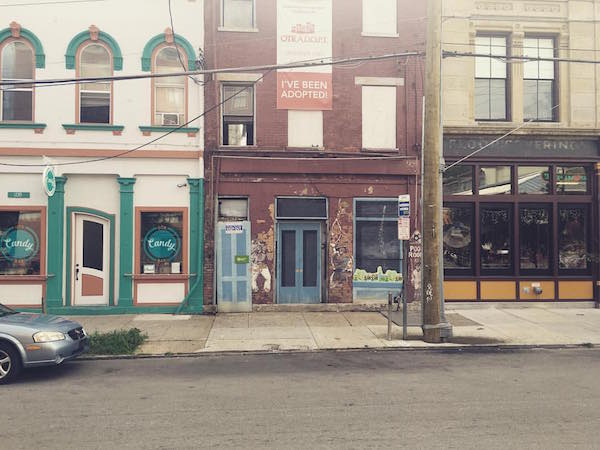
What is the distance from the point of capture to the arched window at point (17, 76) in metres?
13.4

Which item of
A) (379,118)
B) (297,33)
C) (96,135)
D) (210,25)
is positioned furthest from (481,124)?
(96,135)

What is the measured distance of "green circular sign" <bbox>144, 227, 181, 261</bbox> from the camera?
44.9 feet

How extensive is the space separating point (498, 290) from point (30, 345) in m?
12.1

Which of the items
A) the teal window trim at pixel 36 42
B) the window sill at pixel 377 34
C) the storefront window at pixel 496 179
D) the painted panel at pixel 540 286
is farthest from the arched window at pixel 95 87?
the painted panel at pixel 540 286

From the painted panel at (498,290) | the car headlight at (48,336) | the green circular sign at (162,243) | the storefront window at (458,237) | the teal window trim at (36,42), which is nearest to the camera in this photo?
the car headlight at (48,336)

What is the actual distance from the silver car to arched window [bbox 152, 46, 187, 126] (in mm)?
7353

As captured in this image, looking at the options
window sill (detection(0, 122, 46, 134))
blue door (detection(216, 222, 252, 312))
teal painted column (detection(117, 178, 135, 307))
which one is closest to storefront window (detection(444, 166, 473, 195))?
blue door (detection(216, 222, 252, 312))

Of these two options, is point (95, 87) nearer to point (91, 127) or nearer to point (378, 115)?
point (91, 127)

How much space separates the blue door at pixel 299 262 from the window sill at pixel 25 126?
698 centimetres

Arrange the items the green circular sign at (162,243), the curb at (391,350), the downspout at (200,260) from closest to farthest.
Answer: the curb at (391,350), the downspout at (200,260), the green circular sign at (162,243)

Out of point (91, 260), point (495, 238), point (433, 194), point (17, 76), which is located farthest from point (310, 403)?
point (17, 76)

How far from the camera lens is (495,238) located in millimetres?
14602

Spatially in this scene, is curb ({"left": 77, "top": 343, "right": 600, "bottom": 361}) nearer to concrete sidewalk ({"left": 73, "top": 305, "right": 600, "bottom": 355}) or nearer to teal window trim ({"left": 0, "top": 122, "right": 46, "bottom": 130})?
concrete sidewalk ({"left": 73, "top": 305, "right": 600, "bottom": 355})

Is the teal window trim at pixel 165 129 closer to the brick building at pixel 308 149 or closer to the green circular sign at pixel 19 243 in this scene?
the brick building at pixel 308 149
